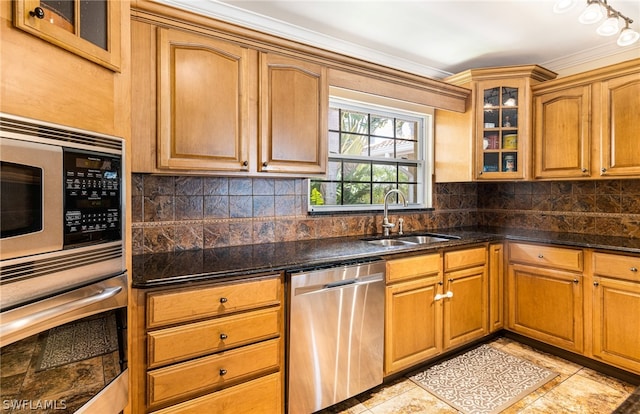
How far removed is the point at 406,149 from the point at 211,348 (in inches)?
101

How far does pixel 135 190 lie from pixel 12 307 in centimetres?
116

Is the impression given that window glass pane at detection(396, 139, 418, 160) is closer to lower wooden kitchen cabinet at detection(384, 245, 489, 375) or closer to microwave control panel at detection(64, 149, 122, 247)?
lower wooden kitchen cabinet at detection(384, 245, 489, 375)

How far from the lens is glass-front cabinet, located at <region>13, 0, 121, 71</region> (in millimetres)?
961

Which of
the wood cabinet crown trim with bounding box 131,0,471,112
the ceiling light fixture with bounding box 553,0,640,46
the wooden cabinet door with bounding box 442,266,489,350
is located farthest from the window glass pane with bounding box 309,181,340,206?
the ceiling light fixture with bounding box 553,0,640,46

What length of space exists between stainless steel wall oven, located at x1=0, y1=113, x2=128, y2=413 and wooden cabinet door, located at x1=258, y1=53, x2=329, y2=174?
A: 92cm

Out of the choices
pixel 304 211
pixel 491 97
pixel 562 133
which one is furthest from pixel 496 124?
pixel 304 211

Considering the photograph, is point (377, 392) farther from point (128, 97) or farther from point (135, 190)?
point (128, 97)

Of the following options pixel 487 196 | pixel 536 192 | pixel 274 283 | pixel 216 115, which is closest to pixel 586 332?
pixel 536 192

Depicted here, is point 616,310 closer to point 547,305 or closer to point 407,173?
point 547,305

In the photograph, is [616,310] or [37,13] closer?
[37,13]

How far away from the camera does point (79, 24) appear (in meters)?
1.13

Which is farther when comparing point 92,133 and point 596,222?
point 596,222

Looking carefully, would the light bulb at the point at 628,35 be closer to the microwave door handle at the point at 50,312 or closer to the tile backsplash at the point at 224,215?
the tile backsplash at the point at 224,215

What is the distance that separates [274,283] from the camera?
1715 millimetres
